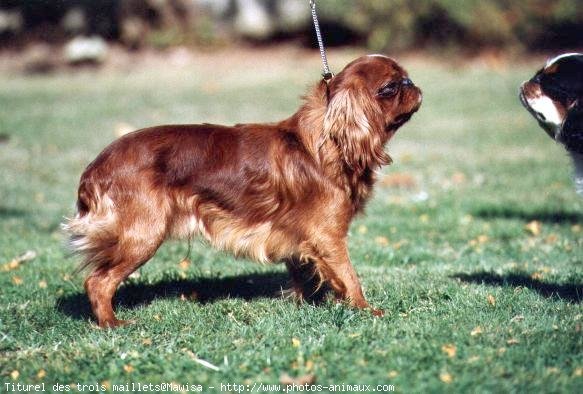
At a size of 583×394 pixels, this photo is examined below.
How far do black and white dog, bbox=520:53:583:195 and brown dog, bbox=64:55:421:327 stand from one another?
0.94 metres

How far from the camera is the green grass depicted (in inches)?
165

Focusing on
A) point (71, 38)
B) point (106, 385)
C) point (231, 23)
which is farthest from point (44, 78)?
point (106, 385)

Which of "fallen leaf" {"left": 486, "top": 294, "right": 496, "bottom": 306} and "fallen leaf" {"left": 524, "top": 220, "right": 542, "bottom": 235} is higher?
"fallen leaf" {"left": 486, "top": 294, "right": 496, "bottom": 306}

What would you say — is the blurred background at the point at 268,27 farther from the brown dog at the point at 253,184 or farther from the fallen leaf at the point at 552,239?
the brown dog at the point at 253,184

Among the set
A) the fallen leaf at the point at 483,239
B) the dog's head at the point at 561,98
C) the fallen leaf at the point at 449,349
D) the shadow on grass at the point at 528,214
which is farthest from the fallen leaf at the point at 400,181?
the fallen leaf at the point at 449,349

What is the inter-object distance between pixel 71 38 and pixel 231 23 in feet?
16.0

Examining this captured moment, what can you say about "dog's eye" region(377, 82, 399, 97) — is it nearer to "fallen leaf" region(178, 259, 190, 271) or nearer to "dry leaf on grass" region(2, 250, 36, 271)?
"fallen leaf" region(178, 259, 190, 271)

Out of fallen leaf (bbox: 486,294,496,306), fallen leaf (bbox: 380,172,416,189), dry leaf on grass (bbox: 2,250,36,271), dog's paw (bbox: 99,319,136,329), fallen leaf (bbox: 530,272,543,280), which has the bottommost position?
fallen leaf (bbox: 380,172,416,189)

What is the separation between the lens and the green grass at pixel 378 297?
165 inches

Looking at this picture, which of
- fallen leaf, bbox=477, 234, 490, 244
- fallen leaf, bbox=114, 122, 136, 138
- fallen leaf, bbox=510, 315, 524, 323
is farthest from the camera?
fallen leaf, bbox=114, 122, 136, 138

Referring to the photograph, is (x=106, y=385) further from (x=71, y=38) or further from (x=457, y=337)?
(x=71, y=38)

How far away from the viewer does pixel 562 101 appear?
531 cm

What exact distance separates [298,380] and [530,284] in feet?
8.65

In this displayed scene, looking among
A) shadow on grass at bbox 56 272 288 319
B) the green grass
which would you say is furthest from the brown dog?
shadow on grass at bbox 56 272 288 319
